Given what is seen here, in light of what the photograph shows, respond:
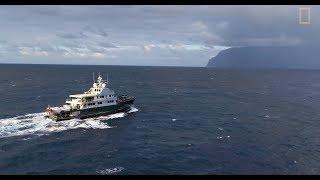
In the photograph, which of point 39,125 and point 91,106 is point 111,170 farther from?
point 91,106

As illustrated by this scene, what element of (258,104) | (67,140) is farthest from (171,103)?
(67,140)

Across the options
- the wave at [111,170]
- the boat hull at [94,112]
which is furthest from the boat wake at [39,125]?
the wave at [111,170]

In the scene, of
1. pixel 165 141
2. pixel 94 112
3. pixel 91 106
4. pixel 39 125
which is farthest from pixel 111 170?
pixel 91 106

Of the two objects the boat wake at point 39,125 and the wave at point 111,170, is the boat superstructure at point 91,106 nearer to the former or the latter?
the boat wake at point 39,125

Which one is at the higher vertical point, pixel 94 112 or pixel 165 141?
pixel 94 112

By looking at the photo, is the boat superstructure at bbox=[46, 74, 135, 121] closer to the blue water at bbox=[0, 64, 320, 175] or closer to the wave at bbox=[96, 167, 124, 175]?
the blue water at bbox=[0, 64, 320, 175]

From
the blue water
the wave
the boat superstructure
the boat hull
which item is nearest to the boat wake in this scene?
the blue water
